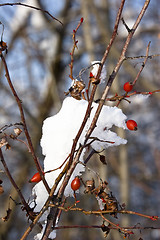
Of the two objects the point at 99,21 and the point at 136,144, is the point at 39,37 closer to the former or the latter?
the point at 99,21

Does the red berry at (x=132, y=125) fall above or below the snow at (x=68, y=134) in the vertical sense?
above

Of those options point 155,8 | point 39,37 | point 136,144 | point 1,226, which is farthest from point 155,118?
point 1,226

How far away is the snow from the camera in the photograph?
24.4 inches

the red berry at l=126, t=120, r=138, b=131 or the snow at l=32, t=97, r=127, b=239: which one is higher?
the red berry at l=126, t=120, r=138, b=131

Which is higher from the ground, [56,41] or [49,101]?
[56,41]

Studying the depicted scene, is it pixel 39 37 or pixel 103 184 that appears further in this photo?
pixel 39 37

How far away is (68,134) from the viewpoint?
0.65 m

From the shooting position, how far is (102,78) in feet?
2.01

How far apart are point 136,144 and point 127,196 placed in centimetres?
341

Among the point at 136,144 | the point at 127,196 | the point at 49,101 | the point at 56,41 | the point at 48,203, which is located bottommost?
the point at 48,203

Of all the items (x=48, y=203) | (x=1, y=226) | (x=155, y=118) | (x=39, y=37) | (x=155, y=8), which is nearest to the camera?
(x=48, y=203)

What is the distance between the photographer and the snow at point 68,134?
2.03ft

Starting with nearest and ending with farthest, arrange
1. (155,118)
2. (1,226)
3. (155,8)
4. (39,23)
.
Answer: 1. (1,226)
2. (39,23)
3. (155,8)
4. (155,118)

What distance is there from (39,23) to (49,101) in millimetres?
1413
